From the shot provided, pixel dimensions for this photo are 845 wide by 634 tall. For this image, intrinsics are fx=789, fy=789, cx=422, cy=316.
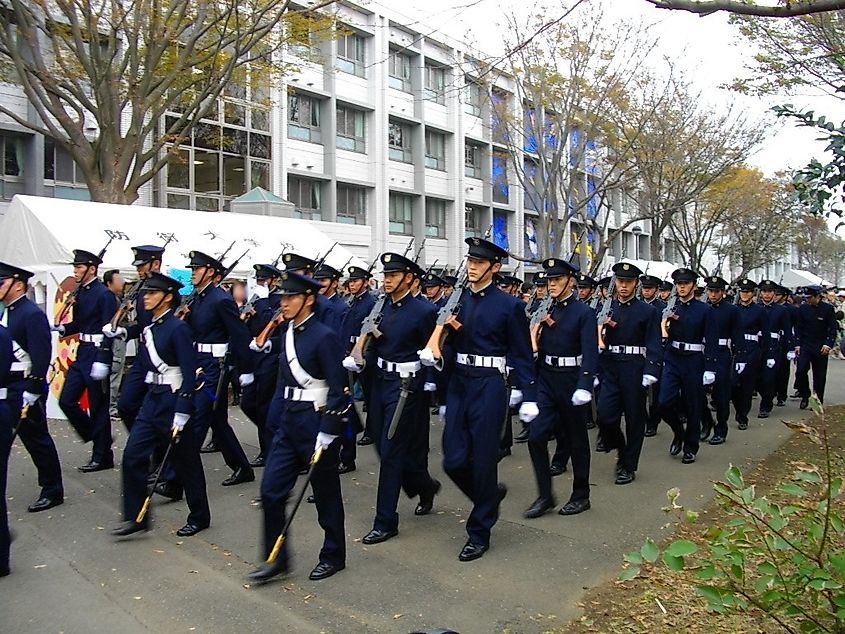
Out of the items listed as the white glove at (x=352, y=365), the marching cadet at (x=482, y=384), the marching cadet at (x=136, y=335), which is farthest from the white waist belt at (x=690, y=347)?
the marching cadet at (x=136, y=335)

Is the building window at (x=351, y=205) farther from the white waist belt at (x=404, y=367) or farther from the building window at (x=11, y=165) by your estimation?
the white waist belt at (x=404, y=367)

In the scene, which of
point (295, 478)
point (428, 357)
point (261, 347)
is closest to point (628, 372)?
point (428, 357)

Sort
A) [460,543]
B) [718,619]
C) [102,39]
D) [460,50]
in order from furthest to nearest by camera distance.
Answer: [460,50]
[102,39]
[460,543]
[718,619]

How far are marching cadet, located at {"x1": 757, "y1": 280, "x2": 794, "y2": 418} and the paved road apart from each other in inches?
214

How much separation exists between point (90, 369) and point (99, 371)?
528 mm

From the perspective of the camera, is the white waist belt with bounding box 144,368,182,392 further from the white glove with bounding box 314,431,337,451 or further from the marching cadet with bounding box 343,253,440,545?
the white glove with bounding box 314,431,337,451

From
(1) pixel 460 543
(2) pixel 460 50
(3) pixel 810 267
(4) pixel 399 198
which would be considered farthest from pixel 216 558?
(3) pixel 810 267

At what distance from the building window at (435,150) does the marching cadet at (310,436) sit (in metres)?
32.8

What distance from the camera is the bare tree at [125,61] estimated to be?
15531mm

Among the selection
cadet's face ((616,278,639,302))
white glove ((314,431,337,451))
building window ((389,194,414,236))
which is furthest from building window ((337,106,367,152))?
white glove ((314,431,337,451))

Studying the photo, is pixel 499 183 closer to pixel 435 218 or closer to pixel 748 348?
pixel 435 218

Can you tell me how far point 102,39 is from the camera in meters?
17.0

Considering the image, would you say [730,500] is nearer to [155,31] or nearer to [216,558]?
[216,558]

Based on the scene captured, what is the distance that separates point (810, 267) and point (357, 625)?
64.7 meters
